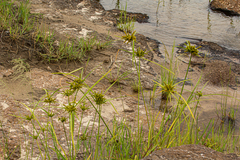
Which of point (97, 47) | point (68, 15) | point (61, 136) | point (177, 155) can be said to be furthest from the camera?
point (68, 15)

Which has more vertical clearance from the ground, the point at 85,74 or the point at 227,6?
the point at 227,6

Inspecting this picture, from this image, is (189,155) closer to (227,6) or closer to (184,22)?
(184,22)

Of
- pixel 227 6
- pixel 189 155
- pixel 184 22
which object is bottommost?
pixel 189 155

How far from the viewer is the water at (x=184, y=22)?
5.15m

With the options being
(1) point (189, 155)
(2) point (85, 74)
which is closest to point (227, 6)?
(2) point (85, 74)

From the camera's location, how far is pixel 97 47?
3.77 metres

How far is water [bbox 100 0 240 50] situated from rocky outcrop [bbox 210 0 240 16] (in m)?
0.27

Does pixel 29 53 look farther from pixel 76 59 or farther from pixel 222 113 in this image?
pixel 222 113

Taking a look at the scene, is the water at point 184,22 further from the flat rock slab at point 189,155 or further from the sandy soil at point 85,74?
the flat rock slab at point 189,155

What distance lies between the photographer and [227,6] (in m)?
7.16

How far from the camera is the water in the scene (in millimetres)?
5148

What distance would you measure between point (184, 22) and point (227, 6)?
2.36 m

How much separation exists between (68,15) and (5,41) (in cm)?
219

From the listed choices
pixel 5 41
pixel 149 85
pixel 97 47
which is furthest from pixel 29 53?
pixel 149 85
